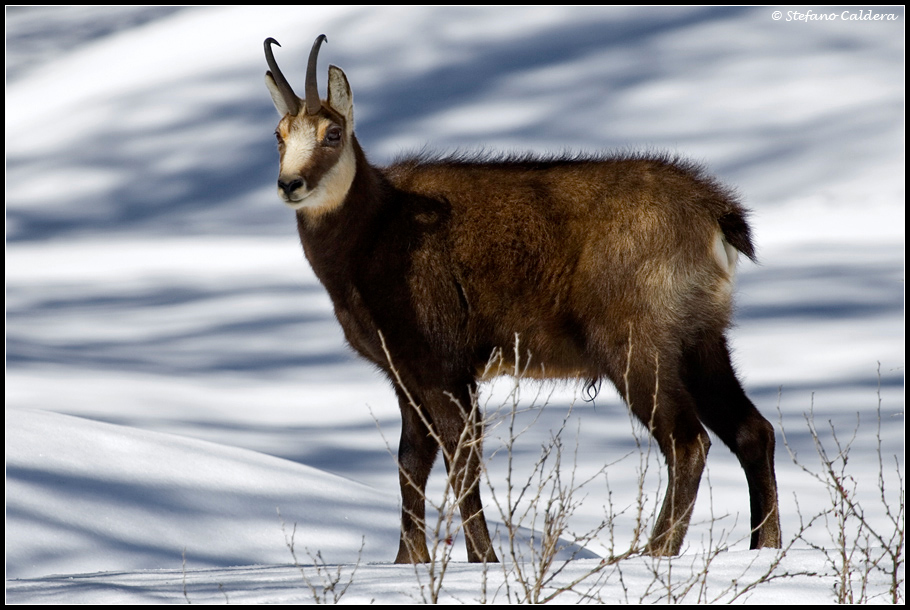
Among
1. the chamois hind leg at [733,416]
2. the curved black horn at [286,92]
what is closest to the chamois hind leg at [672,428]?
the chamois hind leg at [733,416]

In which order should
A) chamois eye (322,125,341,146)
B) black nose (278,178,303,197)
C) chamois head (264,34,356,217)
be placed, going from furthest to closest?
chamois eye (322,125,341,146)
chamois head (264,34,356,217)
black nose (278,178,303,197)

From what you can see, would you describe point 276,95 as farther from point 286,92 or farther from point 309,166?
point 309,166

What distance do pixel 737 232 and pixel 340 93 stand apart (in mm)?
2492

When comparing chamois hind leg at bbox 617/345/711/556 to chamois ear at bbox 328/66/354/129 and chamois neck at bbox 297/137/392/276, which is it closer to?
chamois neck at bbox 297/137/392/276

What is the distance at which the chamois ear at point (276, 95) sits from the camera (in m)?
6.23

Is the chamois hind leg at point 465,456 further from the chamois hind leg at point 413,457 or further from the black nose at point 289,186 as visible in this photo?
the black nose at point 289,186

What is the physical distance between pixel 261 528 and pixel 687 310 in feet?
16.2

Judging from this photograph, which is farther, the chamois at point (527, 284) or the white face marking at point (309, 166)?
the chamois at point (527, 284)

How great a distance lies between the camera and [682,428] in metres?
5.83

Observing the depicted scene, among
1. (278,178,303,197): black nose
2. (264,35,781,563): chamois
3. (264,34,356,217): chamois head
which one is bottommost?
(264,35,781,563): chamois

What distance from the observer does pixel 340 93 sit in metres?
6.18

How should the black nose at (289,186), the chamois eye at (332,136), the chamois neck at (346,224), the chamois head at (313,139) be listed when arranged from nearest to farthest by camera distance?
the black nose at (289,186), the chamois head at (313,139), the chamois eye at (332,136), the chamois neck at (346,224)

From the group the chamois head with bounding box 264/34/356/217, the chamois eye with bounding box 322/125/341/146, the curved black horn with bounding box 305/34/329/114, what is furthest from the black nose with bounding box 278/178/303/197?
the curved black horn with bounding box 305/34/329/114

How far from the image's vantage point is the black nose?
5703mm
